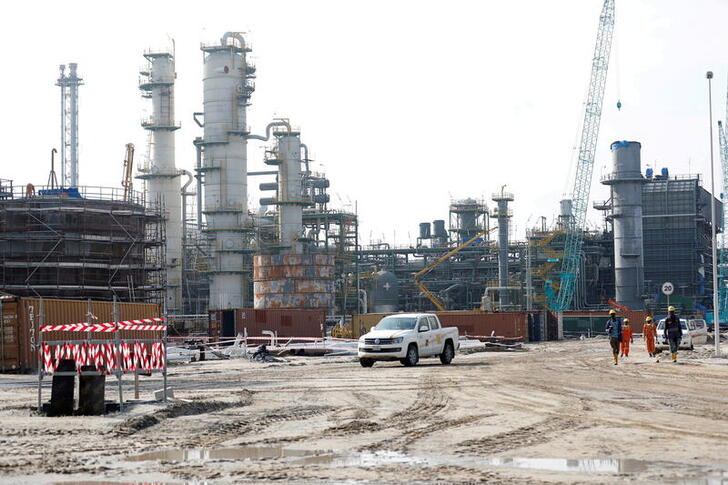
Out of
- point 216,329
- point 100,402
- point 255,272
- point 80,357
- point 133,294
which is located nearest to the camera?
point 100,402

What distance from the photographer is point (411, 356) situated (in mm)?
31844

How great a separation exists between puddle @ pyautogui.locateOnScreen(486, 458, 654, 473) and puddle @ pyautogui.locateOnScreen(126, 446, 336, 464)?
1.92 m

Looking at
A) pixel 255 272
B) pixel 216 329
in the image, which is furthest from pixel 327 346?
pixel 255 272

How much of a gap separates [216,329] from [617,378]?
3622 centimetres

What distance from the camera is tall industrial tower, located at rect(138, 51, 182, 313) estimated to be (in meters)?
90.0

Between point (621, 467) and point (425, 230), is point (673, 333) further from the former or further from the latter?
point (425, 230)

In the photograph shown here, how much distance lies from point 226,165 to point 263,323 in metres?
35.1

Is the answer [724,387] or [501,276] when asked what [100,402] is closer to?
[724,387]

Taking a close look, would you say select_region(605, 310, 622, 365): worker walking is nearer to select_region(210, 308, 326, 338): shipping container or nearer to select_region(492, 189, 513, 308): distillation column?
select_region(210, 308, 326, 338): shipping container

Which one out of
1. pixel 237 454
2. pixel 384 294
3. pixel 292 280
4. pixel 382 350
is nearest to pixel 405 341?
pixel 382 350

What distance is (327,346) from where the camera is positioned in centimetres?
4706

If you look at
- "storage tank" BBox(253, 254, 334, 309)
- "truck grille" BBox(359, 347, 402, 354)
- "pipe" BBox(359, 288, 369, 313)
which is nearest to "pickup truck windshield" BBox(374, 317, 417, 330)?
"truck grille" BBox(359, 347, 402, 354)

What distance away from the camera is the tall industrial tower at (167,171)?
90.0m

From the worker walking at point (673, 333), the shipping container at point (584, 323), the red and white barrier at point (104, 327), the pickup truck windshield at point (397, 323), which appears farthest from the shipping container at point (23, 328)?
the shipping container at point (584, 323)
